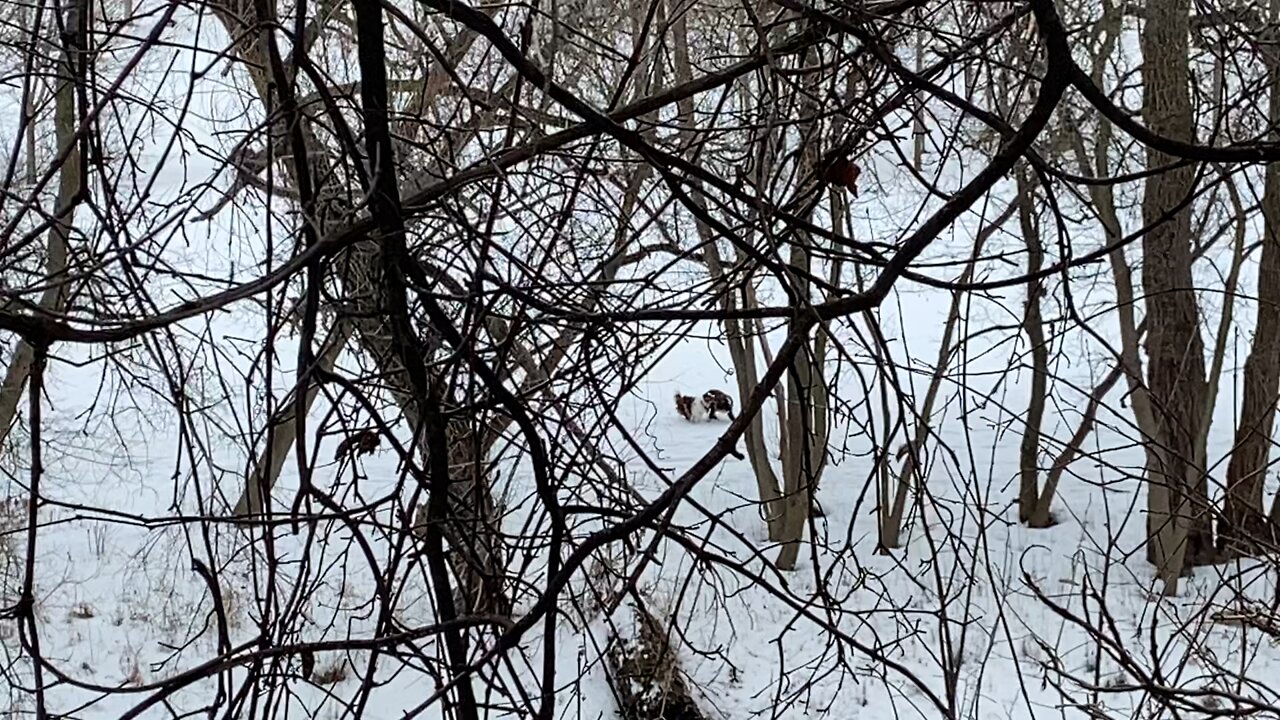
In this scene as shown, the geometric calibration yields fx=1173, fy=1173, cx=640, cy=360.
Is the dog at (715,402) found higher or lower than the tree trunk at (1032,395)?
higher

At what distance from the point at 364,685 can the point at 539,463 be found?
23 cm

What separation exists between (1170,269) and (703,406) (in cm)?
408

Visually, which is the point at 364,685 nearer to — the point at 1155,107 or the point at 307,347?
the point at 307,347

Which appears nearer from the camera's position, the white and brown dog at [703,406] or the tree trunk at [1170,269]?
the tree trunk at [1170,269]

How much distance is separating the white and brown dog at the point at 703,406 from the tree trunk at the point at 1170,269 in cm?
353

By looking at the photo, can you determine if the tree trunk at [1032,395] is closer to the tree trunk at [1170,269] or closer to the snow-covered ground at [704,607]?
the snow-covered ground at [704,607]

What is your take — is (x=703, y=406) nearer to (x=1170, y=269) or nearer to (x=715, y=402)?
(x=715, y=402)

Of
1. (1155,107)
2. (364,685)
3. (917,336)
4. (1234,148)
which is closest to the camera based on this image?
(364,685)

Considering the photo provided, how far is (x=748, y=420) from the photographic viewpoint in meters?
0.96

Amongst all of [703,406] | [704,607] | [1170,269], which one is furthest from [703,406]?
[1170,269]

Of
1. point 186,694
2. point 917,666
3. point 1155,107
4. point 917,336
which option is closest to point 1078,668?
point 917,666

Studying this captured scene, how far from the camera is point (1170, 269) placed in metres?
5.67

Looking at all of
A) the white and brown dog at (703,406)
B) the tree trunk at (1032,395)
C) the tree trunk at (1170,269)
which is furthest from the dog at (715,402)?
the tree trunk at (1170,269)

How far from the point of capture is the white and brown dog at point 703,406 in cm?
901
